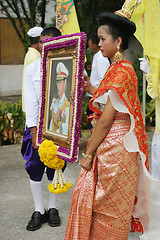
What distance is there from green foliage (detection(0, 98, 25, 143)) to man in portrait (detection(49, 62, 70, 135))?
3.94 m

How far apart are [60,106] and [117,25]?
28.5 inches

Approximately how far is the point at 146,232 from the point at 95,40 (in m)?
4.40

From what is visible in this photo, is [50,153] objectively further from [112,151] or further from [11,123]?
[11,123]

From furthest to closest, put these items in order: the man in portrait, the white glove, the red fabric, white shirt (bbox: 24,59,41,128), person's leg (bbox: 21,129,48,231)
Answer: the white glove
person's leg (bbox: 21,129,48,231)
white shirt (bbox: 24,59,41,128)
the man in portrait
the red fabric

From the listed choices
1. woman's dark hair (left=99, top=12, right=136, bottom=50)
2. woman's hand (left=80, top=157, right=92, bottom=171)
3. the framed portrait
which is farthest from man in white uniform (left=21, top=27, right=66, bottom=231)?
woman's dark hair (left=99, top=12, right=136, bottom=50)

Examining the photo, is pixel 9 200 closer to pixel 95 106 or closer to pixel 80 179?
pixel 80 179

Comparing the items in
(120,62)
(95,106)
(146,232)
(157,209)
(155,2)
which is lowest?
(146,232)

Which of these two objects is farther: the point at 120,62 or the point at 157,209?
the point at 157,209

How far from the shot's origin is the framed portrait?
98.0 inches

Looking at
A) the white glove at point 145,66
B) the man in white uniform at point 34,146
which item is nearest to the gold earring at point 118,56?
the man in white uniform at point 34,146

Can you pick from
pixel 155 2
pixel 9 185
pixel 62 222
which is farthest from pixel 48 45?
pixel 9 185

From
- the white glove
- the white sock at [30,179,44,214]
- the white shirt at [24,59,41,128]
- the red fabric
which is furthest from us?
the white glove

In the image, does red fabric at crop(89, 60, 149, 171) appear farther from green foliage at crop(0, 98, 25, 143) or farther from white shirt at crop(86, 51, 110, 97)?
green foliage at crop(0, 98, 25, 143)

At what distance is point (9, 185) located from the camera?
182 inches
